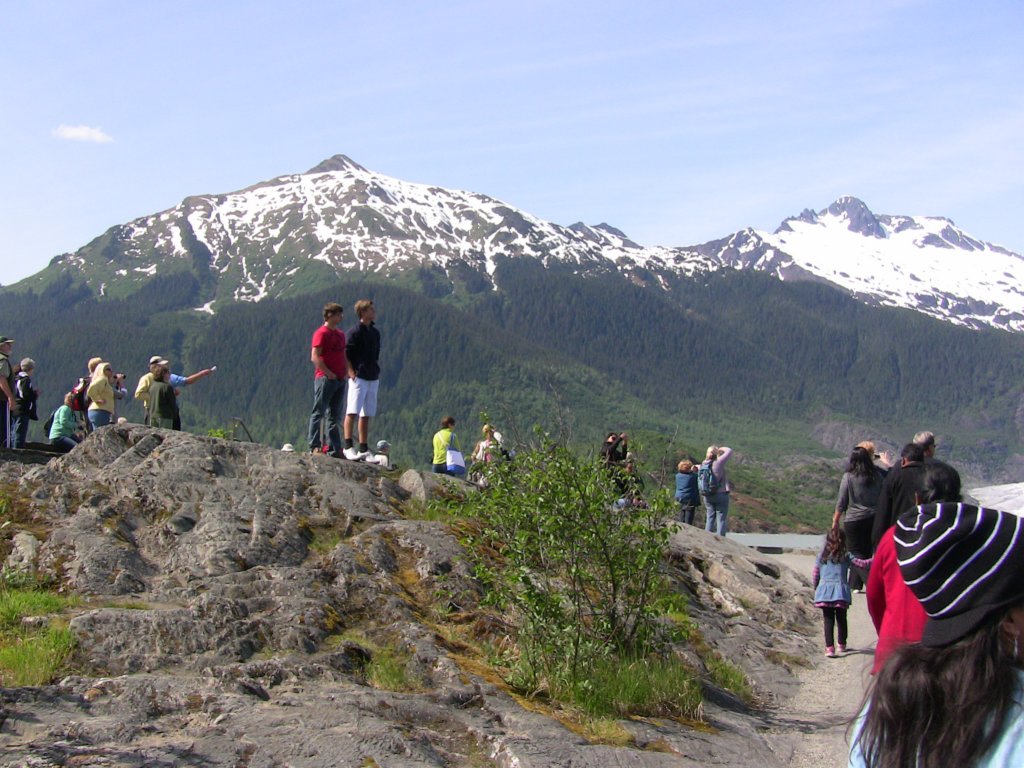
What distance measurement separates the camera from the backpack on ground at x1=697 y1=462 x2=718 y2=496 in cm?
1855

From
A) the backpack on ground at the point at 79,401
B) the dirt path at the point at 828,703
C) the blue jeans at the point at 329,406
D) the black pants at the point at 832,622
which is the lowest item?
the dirt path at the point at 828,703

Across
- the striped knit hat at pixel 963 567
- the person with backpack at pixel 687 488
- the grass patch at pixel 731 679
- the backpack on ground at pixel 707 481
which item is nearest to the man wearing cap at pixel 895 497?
the grass patch at pixel 731 679

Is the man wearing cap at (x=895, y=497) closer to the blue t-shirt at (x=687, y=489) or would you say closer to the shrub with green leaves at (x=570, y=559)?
the shrub with green leaves at (x=570, y=559)

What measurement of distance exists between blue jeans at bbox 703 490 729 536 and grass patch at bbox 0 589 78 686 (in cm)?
1300

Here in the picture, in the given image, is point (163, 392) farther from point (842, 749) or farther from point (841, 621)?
point (842, 749)

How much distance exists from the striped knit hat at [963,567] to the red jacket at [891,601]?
6.40 feet

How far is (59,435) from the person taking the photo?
15984mm

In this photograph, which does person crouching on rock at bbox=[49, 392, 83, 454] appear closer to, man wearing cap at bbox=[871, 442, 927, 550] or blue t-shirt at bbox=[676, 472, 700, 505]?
blue t-shirt at bbox=[676, 472, 700, 505]

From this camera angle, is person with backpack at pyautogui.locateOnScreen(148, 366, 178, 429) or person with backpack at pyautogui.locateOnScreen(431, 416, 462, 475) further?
person with backpack at pyautogui.locateOnScreen(431, 416, 462, 475)

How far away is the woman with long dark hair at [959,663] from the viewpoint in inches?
97.0

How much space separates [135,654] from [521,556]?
2.86 metres

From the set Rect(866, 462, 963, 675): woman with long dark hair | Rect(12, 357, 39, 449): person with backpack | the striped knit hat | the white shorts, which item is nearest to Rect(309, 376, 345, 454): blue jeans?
the white shorts

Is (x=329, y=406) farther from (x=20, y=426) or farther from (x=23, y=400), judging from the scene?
(x=20, y=426)

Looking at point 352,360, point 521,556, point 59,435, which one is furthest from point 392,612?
point 59,435
